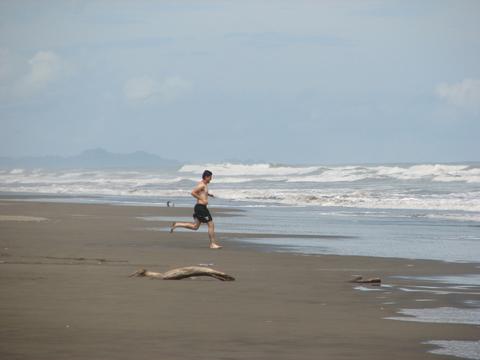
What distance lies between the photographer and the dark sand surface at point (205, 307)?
679cm

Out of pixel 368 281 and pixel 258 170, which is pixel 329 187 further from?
pixel 368 281

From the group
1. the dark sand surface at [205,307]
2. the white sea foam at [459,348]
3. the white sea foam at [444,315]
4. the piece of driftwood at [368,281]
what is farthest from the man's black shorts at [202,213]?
the white sea foam at [459,348]

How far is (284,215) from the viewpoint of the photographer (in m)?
29.0

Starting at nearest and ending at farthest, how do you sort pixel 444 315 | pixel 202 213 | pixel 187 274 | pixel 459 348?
pixel 459 348, pixel 444 315, pixel 187 274, pixel 202 213

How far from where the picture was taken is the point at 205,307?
897cm

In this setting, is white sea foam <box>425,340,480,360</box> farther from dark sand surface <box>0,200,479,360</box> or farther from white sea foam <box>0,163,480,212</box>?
white sea foam <box>0,163,480,212</box>

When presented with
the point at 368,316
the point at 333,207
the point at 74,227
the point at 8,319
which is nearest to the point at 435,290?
the point at 368,316

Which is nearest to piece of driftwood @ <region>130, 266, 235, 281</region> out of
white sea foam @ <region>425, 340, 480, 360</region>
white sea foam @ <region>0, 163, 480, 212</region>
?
white sea foam @ <region>425, 340, 480, 360</region>

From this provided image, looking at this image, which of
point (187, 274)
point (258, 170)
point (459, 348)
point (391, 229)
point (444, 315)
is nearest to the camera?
point (459, 348)

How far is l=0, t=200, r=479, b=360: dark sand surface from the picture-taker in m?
6.79

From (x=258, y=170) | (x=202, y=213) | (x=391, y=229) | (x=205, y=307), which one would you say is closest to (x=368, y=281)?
(x=205, y=307)

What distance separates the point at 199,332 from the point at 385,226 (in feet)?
53.7

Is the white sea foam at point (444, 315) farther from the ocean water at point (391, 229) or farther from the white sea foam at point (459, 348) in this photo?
the white sea foam at point (459, 348)

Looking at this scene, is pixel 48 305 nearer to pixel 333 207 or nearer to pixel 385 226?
pixel 385 226
